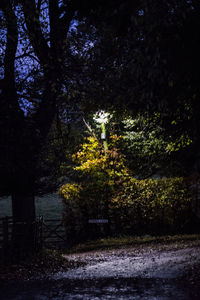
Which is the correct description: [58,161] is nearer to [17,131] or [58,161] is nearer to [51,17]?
[17,131]

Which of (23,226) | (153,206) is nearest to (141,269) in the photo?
(23,226)

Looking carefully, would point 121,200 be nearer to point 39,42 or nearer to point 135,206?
point 135,206

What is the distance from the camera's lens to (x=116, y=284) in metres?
7.62

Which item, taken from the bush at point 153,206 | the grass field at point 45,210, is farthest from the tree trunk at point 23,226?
the grass field at point 45,210

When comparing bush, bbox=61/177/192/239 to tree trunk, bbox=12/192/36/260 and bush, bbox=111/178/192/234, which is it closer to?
bush, bbox=111/178/192/234

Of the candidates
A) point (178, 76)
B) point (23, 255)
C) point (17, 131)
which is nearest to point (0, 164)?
point (17, 131)

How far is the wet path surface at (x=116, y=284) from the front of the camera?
259 inches

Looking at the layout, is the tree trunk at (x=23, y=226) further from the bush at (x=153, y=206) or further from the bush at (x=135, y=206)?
the bush at (x=153, y=206)

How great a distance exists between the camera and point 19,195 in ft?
40.9

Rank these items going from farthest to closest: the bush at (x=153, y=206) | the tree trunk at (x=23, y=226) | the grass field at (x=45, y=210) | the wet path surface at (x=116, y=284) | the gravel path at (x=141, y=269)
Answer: the grass field at (x=45, y=210) < the bush at (x=153, y=206) < the tree trunk at (x=23, y=226) < the gravel path at (x=141, y=269) < the wet path surface at (x=116, y=284)

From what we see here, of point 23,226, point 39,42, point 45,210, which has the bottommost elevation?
point 45,210

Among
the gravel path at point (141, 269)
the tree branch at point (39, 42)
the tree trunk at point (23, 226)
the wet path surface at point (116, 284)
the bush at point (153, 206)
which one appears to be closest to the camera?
the wet path surface at point (116, 284)

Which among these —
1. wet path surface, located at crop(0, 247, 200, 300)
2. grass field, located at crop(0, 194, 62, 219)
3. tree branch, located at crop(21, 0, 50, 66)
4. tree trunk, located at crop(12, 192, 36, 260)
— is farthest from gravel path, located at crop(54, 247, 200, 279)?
grass field, located at crop(0, 194, 62, 219)

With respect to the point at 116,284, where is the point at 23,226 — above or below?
above
